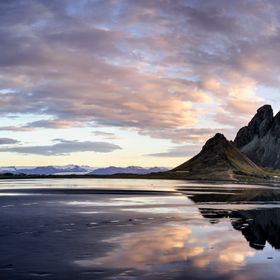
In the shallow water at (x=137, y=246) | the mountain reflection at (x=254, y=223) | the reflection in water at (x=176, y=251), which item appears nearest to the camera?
the shallow water at (x=137, y=246)

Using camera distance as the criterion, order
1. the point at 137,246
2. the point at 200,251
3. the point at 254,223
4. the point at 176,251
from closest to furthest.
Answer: the point at 176,251 < the point at 200,251 < the point at 137,246 < the point at 254,223

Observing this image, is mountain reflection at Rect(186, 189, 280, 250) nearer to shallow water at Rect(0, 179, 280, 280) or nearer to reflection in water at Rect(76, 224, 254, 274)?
shallow water at Rect(0, 179, 280, 280)

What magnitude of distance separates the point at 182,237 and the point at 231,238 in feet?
11.7

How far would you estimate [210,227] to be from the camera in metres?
38.3

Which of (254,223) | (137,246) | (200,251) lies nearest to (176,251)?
(200,251)

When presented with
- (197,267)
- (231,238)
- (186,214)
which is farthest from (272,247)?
(186,214)

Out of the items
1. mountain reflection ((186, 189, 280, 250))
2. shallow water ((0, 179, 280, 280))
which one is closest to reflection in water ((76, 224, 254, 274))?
shallow water ((0, 179, 280, 280))

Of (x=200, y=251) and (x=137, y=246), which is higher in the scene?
(x=137, y=246)

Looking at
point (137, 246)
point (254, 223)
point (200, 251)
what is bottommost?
point (200, 251)

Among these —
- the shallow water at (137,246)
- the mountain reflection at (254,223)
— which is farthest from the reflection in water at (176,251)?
the mountain reflection at (254,223)

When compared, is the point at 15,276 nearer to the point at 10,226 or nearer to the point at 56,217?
the point at 10,226

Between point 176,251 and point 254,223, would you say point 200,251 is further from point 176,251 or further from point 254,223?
point 254,223

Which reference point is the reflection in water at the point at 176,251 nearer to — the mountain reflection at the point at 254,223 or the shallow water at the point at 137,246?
the shallow water at the point at 137,246

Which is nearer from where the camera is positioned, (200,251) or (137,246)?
(200,251)
